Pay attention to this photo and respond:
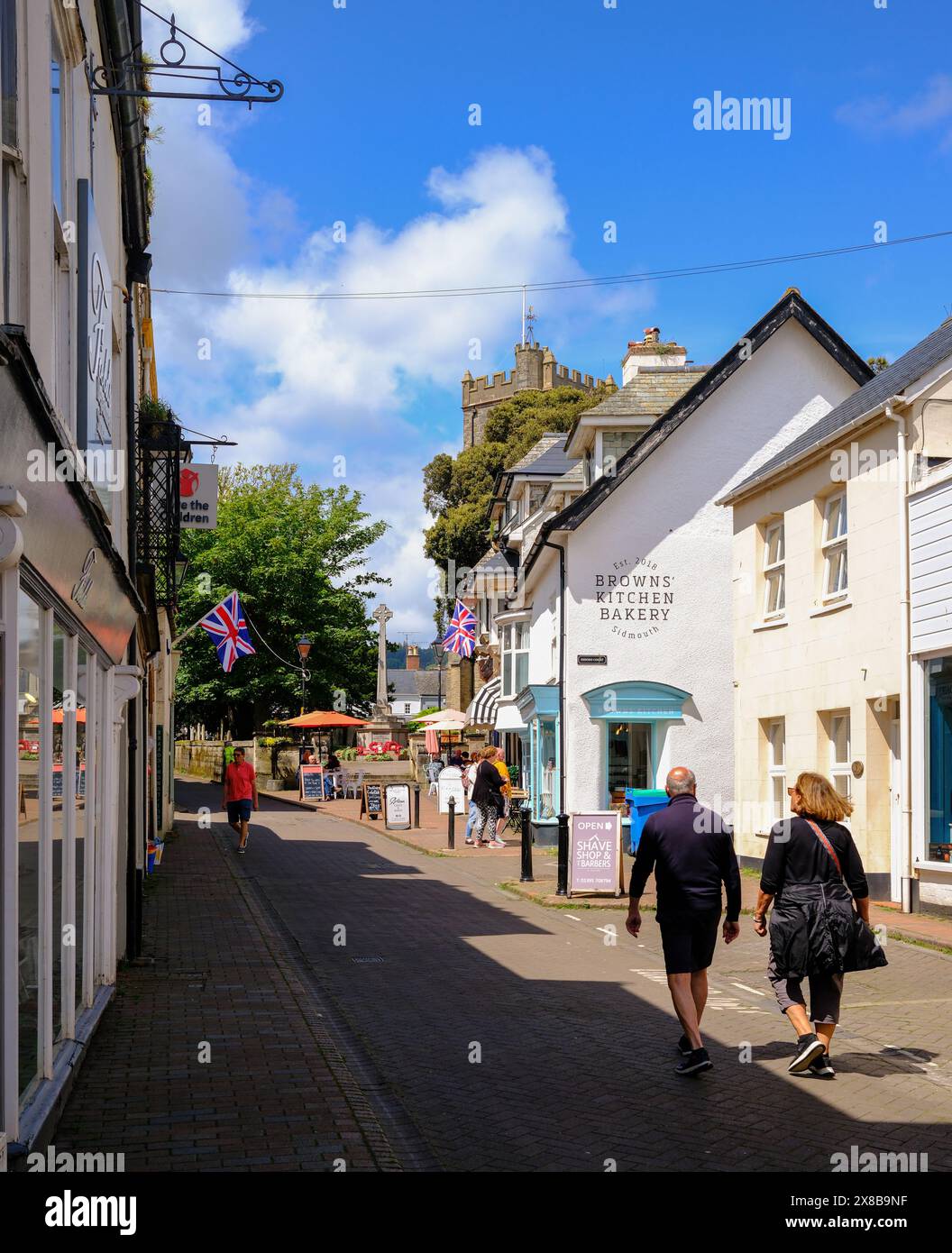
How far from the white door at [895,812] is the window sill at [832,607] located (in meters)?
1.75

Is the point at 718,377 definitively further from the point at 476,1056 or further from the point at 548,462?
the point at 476,1056

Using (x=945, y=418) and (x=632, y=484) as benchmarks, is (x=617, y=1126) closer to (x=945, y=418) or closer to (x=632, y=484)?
(x=945, y=418)

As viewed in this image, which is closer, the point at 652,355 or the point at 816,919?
the point at 816,919

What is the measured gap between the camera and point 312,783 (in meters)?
40.2

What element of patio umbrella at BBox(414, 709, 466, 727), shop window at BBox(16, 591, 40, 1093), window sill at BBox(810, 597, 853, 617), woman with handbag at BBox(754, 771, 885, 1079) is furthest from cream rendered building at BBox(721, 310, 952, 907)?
patio umbrella at BBox(414, 709, 466, 727)

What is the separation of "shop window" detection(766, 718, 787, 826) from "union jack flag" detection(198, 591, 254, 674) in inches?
493

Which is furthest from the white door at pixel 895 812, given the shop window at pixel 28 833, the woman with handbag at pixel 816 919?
the shop window at pixel 28 833

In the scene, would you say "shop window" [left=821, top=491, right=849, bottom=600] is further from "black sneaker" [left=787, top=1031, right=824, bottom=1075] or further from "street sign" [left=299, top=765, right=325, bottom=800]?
"street sign" [left=299, top=765, right=325, bottom=800]

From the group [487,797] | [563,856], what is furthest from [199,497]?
[563,856]

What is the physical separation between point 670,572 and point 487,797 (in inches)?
218

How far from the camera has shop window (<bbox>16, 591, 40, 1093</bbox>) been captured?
5.09 m

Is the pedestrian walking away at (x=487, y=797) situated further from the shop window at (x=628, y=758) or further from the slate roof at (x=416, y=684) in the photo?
the slate roof at (x=416, y=684)

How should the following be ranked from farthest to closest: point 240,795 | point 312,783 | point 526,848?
point 312,783
point 240,795
point 526,848

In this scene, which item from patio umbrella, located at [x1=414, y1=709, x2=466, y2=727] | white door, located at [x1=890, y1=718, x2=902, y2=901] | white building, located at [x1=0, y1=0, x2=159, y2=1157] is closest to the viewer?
white building, located at [x1=0, y1=0, x2=159, y2=1157]
